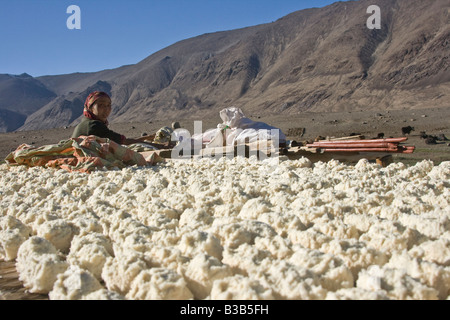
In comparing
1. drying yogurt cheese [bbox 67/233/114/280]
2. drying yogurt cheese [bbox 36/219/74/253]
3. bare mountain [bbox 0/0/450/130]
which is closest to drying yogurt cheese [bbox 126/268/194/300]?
drying yogurt cheese [bbox 67/233/114/280]

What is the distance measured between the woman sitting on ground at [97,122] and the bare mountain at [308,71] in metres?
18.4

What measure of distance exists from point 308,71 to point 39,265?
28.4m

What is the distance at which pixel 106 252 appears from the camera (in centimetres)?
159

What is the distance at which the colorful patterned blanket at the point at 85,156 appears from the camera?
3.43 meters

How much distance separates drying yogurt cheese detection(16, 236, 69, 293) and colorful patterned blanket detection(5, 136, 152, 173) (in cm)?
166

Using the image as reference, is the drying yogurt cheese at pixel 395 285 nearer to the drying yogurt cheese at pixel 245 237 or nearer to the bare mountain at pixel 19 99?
the drying yogurt cheese at pixel 245 237

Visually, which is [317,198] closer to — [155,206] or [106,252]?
[155,206]

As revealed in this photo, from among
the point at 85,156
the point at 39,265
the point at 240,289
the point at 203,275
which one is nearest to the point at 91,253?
the point at 39,265

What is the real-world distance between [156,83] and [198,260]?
131 feet

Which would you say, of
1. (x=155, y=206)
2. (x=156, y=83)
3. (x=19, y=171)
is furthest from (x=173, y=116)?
(x=155, y=206)

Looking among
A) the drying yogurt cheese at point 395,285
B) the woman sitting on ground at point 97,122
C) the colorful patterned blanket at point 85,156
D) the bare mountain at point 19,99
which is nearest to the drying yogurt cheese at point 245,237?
→ the drying yogurt cheese at point 395,285

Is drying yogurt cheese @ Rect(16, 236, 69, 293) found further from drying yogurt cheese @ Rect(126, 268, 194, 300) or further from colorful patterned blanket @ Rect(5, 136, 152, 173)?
colorful patterned blanket @ Rect(5, 136, 152, 173)

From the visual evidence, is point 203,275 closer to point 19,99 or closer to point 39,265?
point 39,265
